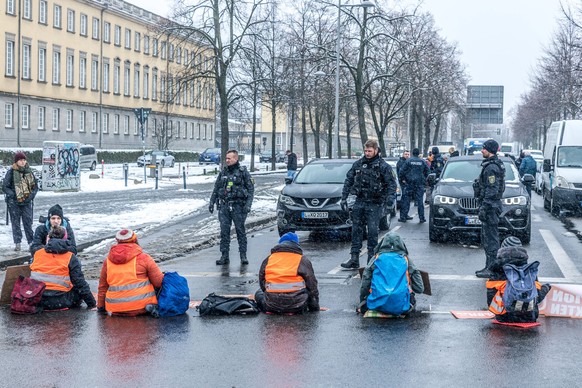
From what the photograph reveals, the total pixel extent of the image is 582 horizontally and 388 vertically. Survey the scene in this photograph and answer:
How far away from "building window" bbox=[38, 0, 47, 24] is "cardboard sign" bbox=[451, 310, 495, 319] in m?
60.5

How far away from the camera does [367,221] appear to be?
41.3 ft

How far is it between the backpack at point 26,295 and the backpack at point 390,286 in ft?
11.9

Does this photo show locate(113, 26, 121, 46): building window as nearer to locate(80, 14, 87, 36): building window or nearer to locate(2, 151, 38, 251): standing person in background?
locate(80, 14, 87, 36): building window

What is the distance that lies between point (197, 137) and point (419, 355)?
92.1 m

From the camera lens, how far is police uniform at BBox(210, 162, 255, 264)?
1358cm

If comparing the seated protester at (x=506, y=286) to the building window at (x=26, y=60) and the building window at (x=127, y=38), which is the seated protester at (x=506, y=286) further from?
the building window at (x=127, y=38)

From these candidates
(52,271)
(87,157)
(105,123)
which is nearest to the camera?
(52,271)

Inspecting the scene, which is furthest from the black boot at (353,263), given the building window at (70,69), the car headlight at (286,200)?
the building window at (70,69)

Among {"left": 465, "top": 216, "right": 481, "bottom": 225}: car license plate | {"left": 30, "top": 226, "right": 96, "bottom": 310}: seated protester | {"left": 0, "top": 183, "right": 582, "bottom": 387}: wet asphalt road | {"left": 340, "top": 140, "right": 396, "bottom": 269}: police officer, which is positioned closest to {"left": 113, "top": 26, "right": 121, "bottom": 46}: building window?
{"left": 465, "top": 216, "right": 481, "bottom": 225}: car license plate

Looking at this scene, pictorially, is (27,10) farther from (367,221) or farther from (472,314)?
(472,314)

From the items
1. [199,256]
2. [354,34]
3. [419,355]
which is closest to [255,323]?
[419,355]

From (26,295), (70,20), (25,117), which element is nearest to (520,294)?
(26,295)

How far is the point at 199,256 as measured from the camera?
14.9 metres

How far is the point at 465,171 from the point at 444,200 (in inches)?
66.4
